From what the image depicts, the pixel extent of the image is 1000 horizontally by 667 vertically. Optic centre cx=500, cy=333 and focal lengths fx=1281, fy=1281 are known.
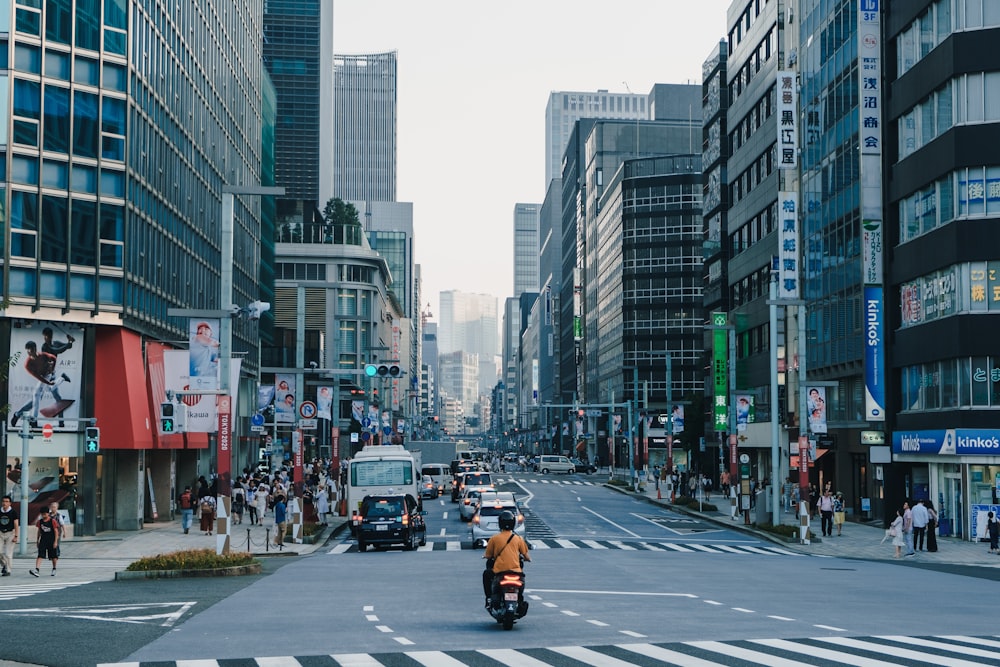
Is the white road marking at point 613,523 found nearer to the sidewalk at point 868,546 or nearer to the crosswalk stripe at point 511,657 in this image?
the sidewalk at point 868,546

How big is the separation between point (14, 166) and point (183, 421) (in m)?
11.5

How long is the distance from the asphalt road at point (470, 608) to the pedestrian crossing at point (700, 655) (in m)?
0.20

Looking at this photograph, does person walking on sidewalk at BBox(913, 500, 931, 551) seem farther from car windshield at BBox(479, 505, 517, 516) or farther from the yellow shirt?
the yellow shirt

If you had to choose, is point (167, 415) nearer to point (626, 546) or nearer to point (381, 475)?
point (626, 546)

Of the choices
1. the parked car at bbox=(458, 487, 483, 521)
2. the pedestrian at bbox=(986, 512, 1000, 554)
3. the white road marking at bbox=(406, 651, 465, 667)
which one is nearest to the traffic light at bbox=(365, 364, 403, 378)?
the parked car at bbox=(458, 487, 483, 521)

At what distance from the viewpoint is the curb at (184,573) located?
29734 millimetres

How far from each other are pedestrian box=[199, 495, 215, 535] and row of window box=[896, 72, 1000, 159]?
3106 centimetres

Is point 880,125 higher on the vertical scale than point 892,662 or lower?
higher

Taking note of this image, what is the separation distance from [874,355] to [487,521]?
20739 mm

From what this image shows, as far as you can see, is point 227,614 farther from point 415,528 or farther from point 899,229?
point 899,229

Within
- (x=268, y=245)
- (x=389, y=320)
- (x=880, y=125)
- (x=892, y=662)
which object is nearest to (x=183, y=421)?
(x=892, y=662)

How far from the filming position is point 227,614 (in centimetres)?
2164

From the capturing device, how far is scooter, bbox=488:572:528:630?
1897 centimetres

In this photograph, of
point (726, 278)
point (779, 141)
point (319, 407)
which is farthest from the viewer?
point (726, 278)
